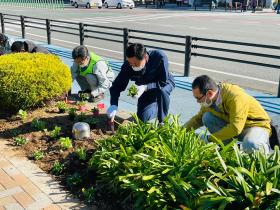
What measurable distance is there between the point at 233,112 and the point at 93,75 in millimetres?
3263

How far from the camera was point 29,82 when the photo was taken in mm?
5934

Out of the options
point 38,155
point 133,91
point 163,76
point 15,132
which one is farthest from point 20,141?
point 163,76

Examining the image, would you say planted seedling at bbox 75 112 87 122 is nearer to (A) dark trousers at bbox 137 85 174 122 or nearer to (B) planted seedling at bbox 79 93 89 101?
(A) dark trousers at bbox 137 85 174 122

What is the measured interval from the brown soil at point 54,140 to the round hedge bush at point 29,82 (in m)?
0.24

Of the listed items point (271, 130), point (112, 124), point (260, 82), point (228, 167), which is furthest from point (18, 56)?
point (260, 82)

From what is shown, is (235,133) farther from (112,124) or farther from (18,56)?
(18,56)

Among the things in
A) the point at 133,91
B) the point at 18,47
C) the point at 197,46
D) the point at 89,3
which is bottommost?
the point at 133,91

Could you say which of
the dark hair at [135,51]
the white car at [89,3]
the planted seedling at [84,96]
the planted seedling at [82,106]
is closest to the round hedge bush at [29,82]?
the planted seedling at [82,106]

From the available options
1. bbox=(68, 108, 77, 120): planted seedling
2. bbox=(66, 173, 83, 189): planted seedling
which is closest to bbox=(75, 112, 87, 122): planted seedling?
bbox=(68, 108, 77, 120): planted seedling

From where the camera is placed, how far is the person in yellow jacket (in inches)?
161

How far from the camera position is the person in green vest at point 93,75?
6.80m

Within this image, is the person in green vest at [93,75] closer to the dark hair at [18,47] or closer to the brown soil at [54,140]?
the brown soil at [54,140]

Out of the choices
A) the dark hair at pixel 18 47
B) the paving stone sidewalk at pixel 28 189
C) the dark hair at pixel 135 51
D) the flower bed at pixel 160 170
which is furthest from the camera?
the dark hair at pixel 18 47

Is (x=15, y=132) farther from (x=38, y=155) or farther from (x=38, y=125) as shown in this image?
(x=38, y=155)
